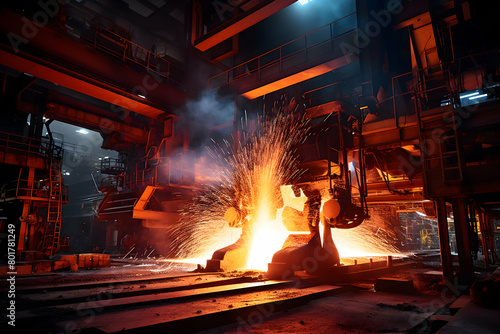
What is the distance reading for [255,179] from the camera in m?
7.67

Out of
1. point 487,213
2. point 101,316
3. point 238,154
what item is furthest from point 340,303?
point 487,213

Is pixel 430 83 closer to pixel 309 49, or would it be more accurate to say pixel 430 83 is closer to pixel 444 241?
pixel 309 49

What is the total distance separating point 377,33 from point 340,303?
19.7 feet

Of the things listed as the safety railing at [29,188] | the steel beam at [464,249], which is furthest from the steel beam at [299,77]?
the safety railing at [29,188]

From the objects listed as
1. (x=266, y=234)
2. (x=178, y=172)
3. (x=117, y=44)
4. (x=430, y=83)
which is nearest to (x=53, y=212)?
(x=178, y=172)

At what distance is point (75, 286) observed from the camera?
400 cm

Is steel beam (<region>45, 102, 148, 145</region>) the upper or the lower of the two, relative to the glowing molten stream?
upper

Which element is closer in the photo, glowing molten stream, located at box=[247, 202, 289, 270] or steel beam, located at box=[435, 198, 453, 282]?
steel beam, located at box=[435, 198, 453, 282]

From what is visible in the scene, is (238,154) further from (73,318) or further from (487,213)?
(487,213)

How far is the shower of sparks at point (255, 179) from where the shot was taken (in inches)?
273

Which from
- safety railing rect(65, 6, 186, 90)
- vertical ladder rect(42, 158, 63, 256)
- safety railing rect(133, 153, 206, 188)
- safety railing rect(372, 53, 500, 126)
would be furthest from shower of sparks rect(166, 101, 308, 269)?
vertical ladder rect(42, 158, 63, 256)

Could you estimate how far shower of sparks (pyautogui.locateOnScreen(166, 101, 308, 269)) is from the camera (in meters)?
6.94

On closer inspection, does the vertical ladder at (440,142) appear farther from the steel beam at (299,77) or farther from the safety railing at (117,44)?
the safety railing at (117,44)

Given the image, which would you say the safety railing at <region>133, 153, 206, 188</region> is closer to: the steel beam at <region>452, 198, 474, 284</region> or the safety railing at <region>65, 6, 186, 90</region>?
the safety railing at <region>65, 6, 186, 90</region>
